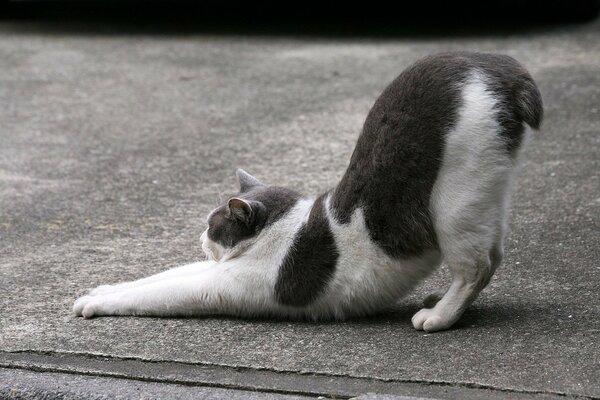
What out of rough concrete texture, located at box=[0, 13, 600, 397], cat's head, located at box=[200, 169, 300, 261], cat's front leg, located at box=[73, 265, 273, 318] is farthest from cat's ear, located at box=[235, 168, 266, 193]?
rough concrete texture, located at box=[0, 13, 600, 397]

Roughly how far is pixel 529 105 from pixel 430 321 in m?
0.77

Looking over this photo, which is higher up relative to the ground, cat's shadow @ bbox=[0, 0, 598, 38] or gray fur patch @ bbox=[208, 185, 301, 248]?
gray fur patch @ bbox=[208, 185, 301, 248]

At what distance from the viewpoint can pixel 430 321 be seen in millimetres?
3428

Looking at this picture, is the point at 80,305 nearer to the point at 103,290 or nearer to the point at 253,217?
the point at 103,290

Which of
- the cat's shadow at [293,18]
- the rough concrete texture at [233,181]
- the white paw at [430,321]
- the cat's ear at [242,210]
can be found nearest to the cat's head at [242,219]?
the cat's ear at [242,210]

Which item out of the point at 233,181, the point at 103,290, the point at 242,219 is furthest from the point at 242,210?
the point at 233,181

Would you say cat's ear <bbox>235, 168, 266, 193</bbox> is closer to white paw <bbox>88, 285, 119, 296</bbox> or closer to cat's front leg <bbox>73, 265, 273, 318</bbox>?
cat's front leg <bbox>73, 265, 273, 318</bbox>

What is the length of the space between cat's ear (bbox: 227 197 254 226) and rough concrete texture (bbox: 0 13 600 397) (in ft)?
1.19

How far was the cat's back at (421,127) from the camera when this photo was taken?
10.9 ft

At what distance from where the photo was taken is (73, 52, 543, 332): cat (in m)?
3.32

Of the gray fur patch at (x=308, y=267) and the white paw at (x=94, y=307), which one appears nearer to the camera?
the gray fur patch at (x=308, y=267)

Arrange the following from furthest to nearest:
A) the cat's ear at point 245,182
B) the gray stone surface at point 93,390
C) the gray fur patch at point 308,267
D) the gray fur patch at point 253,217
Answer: the cat's ear at point 245,182, the gray fur patch at point 253,217, the gray fur patch at point 308,267, the gray stone surface at point 93,390

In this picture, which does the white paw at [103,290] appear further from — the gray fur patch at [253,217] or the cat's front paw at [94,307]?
the gray fur patch at [253,217]

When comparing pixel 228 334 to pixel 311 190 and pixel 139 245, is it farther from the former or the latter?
pixel 311 190
